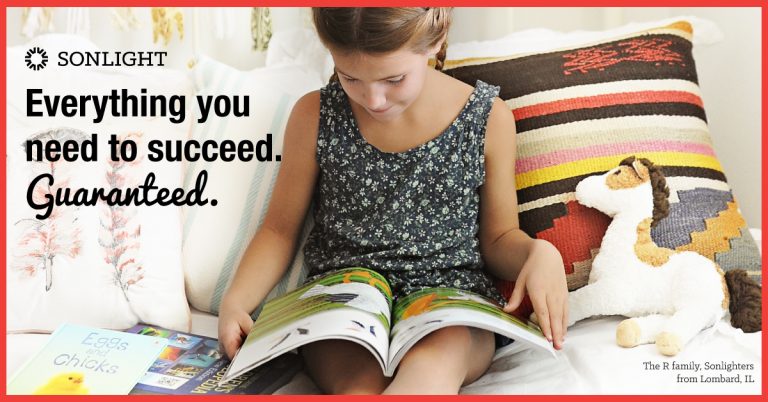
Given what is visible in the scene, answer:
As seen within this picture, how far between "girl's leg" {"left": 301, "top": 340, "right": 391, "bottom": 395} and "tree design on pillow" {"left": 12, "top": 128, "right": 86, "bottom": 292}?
1.28 feet

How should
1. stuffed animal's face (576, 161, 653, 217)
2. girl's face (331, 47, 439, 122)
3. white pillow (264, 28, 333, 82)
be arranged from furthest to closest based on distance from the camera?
1. white pillow (264, 28, 333, 82)
2. stuffed animal's face (576, 161, 653, 217)
3. girl's face (331, 47, 439, 122)

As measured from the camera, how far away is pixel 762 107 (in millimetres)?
1461

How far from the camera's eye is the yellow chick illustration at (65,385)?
88 centimetres

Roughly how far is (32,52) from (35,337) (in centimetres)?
45

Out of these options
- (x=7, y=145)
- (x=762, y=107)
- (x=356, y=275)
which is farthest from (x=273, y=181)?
(x=762, y=107)

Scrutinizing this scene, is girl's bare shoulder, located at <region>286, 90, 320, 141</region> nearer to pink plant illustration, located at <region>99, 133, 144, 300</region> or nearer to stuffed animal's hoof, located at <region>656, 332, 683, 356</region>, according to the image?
pink plant illustration, located at <region>99, 133, 144, 300</region>

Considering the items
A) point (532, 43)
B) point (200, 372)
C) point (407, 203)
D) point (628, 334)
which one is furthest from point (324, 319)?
point (532, 43)

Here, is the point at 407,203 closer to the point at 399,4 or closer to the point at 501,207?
the point at 501,207

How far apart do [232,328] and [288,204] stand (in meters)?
0.22

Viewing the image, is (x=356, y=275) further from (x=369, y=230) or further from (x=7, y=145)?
(x=7, y=145)

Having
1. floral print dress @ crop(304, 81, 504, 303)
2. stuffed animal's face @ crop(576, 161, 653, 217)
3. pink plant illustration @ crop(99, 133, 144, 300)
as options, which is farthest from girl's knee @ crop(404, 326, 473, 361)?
pink plant illustration @ crop(99, 133, 144, 300)

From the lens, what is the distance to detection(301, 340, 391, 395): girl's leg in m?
0.90

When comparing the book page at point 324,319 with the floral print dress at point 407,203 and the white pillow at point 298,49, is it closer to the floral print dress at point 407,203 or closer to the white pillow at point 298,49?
the floral print dress at point 407,203

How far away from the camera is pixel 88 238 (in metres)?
1.11
